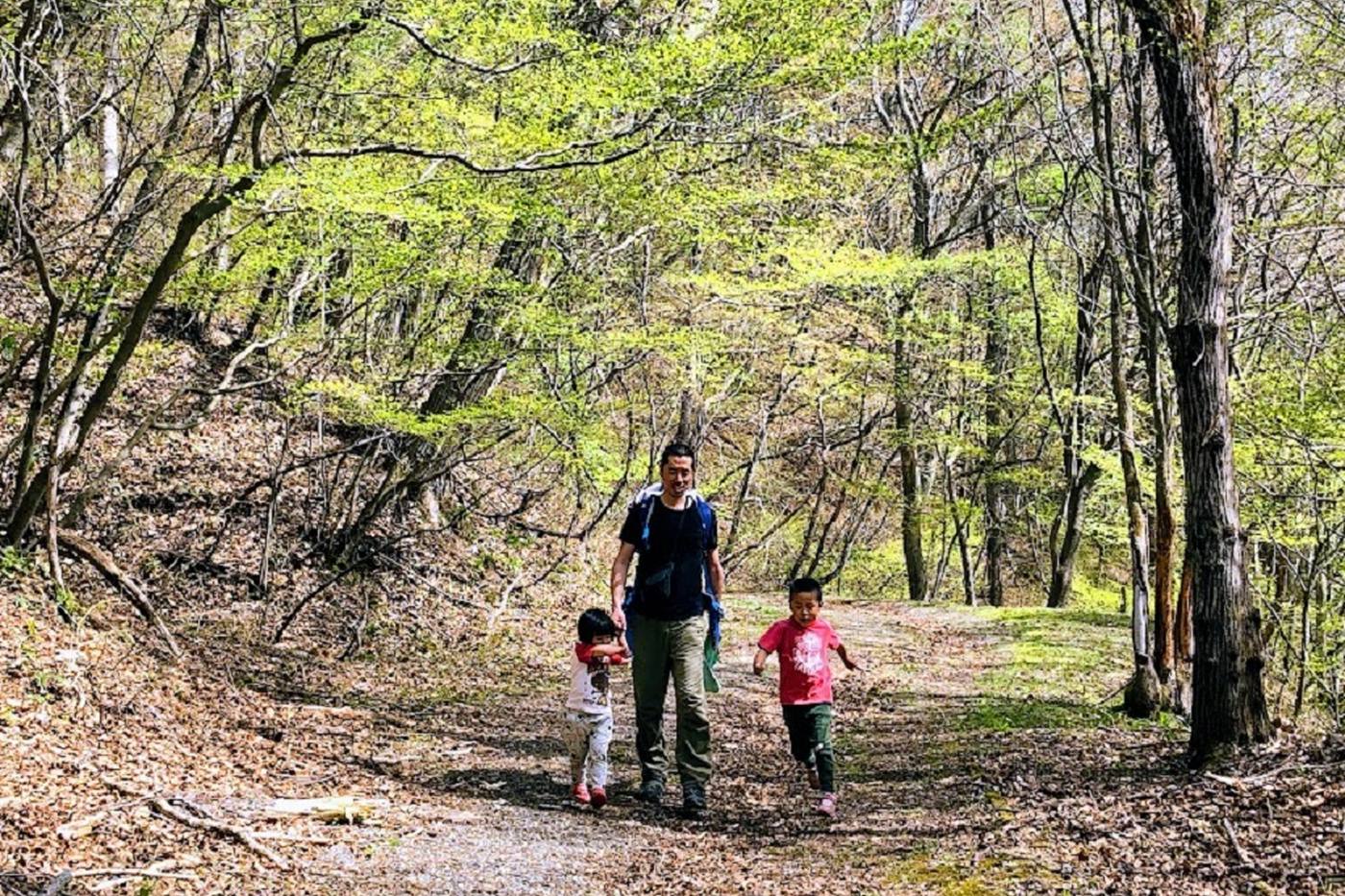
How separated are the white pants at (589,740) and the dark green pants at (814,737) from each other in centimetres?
104

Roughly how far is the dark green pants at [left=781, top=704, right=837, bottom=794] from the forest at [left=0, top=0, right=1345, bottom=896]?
307mm

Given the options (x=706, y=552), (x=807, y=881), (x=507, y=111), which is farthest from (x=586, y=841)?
(x=507, y=111)

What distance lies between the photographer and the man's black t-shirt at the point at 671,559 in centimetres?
613

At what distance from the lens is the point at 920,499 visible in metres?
21.3

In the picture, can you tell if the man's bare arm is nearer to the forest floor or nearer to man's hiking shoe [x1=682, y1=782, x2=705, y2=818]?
man's hiking shoe [x1=682, y1=782, x2=705, y2=818]

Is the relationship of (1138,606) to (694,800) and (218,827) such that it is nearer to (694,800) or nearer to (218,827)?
(694,800)

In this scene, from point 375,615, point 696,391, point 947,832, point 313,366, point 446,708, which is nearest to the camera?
point 947,832

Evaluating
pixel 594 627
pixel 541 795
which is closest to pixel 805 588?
pixel 594 627

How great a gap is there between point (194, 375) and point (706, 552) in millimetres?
9941

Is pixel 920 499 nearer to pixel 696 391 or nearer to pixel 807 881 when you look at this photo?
pixel 696 391

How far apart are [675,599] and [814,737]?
1.10 metres

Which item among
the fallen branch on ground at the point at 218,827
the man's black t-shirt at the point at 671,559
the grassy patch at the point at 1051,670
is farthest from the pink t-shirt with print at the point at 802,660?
the grassy patch at the point at 1051,670

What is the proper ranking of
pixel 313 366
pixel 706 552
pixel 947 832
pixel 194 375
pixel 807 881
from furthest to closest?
pixel 194 375 → pixel 313 366 → pixel 706 552 → pixel 947 832 → pixel 807 881

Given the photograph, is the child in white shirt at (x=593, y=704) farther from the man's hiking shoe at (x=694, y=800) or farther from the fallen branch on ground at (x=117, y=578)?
the fallen branch on ground at (x=117, y=578)
